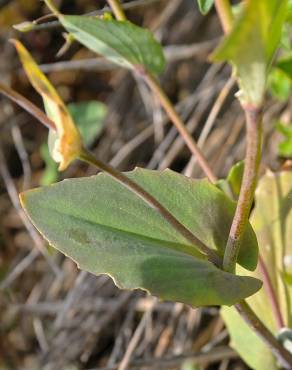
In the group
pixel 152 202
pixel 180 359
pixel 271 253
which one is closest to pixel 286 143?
pixel 271 253

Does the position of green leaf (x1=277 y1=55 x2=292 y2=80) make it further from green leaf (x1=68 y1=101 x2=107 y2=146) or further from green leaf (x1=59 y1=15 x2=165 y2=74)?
green leaf (x1=68 y1=101 x2=107 y2=146)

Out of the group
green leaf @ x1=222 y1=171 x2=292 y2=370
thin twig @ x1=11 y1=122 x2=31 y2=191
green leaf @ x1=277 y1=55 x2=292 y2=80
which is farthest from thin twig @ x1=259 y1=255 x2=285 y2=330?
thin twig @ x1=11 y1=122 x2=31 y2=191

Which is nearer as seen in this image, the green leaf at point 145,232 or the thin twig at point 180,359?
the green leaf at point 145,232

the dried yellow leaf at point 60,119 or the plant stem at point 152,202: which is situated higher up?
the dried yellow leaf at point 60,119

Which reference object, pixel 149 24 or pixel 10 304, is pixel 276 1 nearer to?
pixel 10 304

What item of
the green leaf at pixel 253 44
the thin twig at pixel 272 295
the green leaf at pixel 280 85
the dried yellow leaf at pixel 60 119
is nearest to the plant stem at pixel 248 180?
the green leaf at pixel 253 44

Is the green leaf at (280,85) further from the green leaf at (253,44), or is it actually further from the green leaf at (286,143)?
the green leaf at (253,44)
